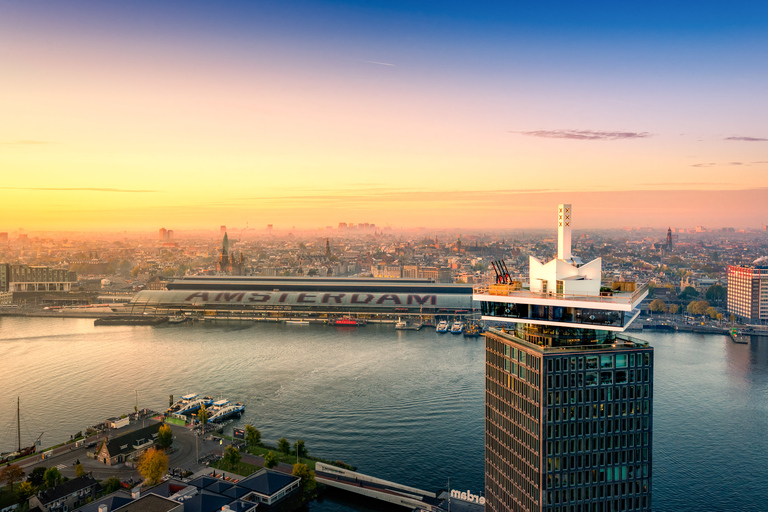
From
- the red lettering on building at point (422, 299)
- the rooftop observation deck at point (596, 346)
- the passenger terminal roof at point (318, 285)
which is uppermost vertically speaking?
the rooftop observation deck at point (596, 346)

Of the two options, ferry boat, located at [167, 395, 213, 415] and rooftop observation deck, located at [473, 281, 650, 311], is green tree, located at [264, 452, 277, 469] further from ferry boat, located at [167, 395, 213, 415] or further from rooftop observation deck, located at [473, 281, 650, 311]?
rooftop observation deck, located at [473, 281, 650, 311]

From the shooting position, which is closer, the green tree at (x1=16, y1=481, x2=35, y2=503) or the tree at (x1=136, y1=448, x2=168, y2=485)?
the green tree at (x1=16, y1=481, x2=35, y2=503)

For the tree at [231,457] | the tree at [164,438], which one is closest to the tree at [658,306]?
the tree at [231,457]

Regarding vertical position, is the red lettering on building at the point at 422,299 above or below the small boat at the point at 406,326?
above

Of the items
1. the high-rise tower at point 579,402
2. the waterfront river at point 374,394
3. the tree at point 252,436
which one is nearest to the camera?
the high-rise tower at point 579,402

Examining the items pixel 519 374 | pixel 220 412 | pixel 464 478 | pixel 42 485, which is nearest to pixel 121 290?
pixel 220 412

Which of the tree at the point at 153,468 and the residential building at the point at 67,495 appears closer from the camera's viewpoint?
the residential building at the point at 67,495

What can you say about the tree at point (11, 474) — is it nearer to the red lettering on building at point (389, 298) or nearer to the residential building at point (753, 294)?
the red lettering on building at point (389, 298)

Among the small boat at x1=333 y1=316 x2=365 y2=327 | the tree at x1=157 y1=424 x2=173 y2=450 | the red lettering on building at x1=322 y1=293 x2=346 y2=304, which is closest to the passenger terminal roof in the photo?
the red lettering on building at x1=322 y1=293 x2=346 y2=304
